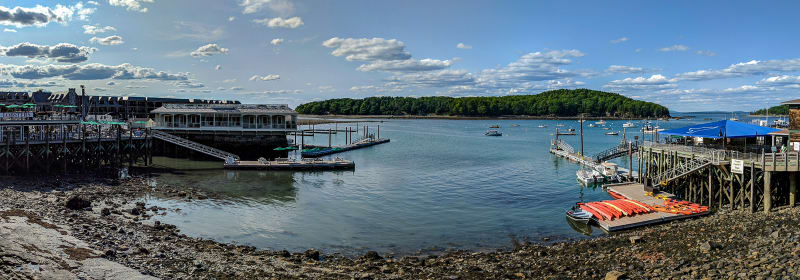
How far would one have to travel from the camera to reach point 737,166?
27.3m

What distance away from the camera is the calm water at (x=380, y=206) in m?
26.0

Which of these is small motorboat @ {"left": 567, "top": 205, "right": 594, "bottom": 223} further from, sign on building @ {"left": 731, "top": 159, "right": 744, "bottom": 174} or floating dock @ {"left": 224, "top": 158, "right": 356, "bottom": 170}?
floating dock @ {"left": 224, "top": 158, "right": 356, "bottom": 170}

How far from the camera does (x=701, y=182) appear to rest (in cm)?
3067

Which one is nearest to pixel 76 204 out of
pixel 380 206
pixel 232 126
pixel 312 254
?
pixel 312 254

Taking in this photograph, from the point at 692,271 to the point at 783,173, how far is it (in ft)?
48.2

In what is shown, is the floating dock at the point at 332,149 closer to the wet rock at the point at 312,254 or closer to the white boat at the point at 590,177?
the white boat at the point at 590,177

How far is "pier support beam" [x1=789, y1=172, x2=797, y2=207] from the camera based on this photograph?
83.4 ft

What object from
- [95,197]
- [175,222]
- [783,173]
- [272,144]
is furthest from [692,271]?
[272,144]

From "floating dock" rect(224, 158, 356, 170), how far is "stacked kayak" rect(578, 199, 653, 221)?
2877 centimetres

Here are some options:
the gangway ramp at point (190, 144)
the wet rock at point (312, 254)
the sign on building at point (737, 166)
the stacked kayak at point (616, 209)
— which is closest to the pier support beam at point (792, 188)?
the sign on building at point (737, 166)


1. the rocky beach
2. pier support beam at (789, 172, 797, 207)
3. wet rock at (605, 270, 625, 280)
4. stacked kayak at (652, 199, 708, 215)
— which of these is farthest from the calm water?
Answer: pier support beam at (789, 172, 797, 207)

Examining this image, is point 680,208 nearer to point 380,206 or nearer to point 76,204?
point 380,206

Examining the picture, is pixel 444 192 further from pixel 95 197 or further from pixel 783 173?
pixel 95 197

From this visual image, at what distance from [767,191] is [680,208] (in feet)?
13.4
